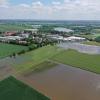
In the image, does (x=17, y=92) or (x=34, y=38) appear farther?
(x=34, y=38)

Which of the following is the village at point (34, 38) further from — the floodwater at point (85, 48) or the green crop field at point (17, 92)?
the green crop field at point (17, 92)

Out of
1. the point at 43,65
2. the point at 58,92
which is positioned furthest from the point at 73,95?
the point at 43,65

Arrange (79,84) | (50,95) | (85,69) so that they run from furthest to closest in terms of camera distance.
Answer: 1. (85,69)
2. (79,84)
3. (50,95)

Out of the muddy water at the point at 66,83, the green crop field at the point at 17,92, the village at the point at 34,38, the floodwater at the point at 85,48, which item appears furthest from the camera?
the village at the point at 34,38

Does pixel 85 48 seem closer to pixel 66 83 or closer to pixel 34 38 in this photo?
pixel 34 38

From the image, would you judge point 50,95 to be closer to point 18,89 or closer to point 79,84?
point 18,89

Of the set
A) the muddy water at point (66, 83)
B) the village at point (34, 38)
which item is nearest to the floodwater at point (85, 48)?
the village at point (34, 38)

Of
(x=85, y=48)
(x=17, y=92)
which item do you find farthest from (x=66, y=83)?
(x=85, y=48)
